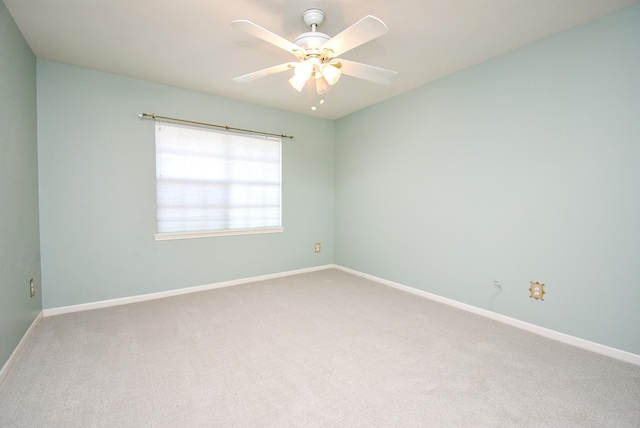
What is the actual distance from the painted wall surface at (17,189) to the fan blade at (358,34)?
7.22 ft

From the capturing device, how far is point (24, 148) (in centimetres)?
229

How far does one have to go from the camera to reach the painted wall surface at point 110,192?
271 centimetres

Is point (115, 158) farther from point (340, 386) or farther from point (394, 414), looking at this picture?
point (394, 414)

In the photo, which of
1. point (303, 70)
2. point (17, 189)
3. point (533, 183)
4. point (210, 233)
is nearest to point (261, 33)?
point (303, 70)

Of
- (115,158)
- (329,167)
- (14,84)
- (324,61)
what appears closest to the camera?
(324,61)

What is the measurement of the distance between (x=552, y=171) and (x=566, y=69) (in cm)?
79

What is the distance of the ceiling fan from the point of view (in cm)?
159

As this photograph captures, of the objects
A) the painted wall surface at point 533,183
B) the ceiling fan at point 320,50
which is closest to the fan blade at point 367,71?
the ceiling fan at point 320,50

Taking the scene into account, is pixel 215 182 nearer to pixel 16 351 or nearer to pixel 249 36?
pixel 249 36

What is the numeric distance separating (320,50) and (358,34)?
335 millimetres

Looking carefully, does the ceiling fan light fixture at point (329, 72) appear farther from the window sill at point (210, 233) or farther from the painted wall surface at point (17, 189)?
the window sill at point (210, 233)

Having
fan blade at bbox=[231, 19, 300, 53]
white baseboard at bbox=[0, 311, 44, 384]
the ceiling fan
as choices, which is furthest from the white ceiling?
white baseboard at bbox=[0, 311, 44, 384]

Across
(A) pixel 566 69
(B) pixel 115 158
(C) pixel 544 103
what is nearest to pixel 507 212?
(C) pixel 544 103

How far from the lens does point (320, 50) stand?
182cm
